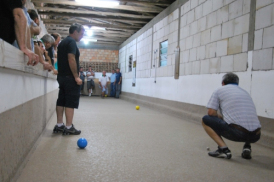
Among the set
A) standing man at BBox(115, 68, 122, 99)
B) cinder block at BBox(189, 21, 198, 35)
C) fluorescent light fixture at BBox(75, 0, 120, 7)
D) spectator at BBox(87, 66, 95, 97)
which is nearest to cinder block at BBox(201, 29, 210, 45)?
cinder block at BBox(189, 21, 198, 35)

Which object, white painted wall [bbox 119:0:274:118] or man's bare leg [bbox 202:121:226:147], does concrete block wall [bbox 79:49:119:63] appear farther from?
man's bare leg [bbox 202:121:226:147]

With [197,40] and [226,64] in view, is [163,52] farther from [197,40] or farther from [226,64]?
[226,64]

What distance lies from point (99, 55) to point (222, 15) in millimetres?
12669

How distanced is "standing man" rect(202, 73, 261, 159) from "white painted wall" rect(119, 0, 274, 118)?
111 cm

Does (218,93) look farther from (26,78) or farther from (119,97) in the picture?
(119,97)

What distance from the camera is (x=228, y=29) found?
189 inches

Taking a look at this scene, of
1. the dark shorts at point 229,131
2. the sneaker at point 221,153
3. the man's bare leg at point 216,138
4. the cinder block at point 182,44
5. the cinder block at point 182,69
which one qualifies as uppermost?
the cinder block at point 182,44

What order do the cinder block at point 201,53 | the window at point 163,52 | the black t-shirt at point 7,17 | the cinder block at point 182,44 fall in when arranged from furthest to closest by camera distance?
the window at point 163,52 < the cinder block at point 182,44 < the cinder block at point 201,53 < the black t-shirt at point 7,17

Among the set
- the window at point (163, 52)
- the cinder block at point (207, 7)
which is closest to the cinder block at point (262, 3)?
the cinder block at point (207, 7)

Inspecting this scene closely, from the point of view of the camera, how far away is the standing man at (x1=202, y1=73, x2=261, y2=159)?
274 cm

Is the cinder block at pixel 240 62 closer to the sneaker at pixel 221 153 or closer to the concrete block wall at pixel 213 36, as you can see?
the concrete block wall at pixel 213 36

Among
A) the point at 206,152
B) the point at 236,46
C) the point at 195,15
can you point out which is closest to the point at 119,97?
the point at 195,15

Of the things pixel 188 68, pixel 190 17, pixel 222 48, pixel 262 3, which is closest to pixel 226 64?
pixel 222 48

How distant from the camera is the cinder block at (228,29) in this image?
15.5ft
